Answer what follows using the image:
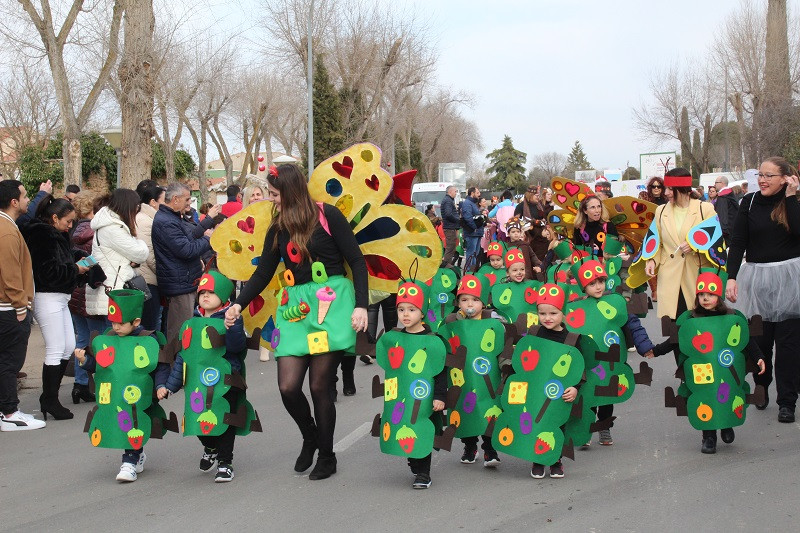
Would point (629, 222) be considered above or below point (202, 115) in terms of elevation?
below

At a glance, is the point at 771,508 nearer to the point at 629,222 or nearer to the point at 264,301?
the point at 264,301

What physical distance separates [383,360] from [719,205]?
10.5 metres

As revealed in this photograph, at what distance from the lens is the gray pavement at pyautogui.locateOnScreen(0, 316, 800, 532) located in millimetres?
5355

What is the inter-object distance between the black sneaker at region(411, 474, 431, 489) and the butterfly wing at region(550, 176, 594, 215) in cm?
454

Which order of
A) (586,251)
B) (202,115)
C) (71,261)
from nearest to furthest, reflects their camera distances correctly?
(71,261), (586,251), (202,115)

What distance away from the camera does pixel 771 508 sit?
543 centimetres

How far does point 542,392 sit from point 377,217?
1.55 metres

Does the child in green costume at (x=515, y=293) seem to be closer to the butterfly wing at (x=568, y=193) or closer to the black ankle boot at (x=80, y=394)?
the butterfly wing at (x=568, y=193)

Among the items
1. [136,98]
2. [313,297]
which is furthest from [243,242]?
[136,98]

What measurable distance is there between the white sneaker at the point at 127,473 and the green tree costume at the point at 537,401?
7.61 feet

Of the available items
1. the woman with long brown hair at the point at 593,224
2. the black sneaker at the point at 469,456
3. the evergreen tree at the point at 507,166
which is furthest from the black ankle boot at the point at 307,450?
the evergreen tree at the point at 507,166

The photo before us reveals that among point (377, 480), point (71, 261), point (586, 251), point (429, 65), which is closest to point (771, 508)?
point (377, 480)

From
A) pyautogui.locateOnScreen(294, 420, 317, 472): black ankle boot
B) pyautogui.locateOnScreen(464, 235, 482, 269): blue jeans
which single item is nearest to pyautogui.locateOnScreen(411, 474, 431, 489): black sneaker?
pyautogui.locateOnScreen(294, 420, 317, 472): black ankle boot

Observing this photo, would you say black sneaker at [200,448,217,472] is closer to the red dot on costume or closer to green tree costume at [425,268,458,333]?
the red dot on costume
